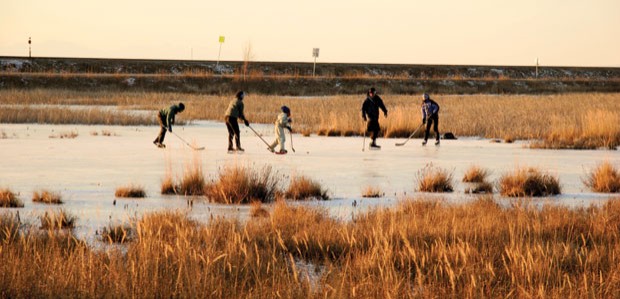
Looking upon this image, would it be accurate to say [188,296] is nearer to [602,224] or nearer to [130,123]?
[602,224]

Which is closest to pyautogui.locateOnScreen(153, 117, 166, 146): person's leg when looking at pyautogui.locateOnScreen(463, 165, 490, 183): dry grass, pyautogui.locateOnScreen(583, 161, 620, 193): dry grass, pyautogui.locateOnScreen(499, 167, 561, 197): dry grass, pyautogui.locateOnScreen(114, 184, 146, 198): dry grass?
pyautogui.locateOnScreen(114, 184, 146, 198): dry grass

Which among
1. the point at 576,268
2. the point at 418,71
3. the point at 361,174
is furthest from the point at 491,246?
the point at 418,71

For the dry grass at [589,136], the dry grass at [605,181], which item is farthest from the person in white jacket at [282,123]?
the dry grass at [589,136]

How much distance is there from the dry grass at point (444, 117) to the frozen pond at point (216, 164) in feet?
5.80

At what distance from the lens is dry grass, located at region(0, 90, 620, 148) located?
81.6ft

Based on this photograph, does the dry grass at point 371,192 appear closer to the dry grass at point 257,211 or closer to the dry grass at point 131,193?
the dry grass at point 257,211

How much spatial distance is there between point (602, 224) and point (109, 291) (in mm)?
5718

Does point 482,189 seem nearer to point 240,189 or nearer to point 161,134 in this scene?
point 240,189

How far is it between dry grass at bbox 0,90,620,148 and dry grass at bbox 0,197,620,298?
44.3 ft

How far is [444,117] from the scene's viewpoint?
33.6m

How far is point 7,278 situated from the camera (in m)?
6.50

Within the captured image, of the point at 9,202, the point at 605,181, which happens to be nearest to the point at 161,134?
the point at 9,202

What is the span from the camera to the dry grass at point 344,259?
20.9 ft

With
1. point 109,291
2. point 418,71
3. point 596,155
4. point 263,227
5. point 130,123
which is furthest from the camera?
point 418,71
